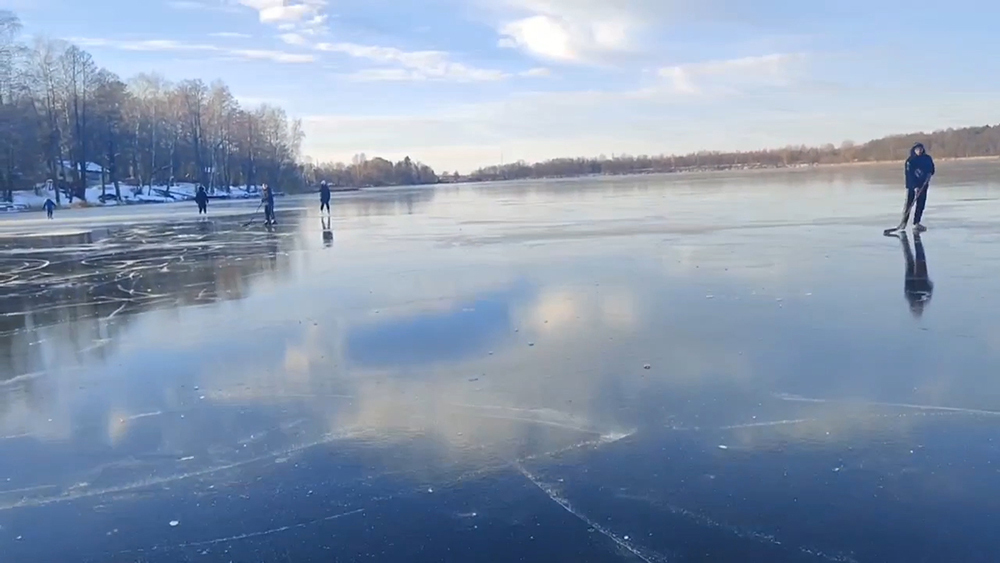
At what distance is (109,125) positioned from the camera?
7625 cm

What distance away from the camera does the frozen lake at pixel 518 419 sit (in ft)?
12.5

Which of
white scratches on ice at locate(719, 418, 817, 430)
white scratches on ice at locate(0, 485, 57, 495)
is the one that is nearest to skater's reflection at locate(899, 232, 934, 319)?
white scratches on ice at locate(719, 418, 817, 430)

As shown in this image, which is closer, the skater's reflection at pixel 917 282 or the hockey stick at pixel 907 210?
the skater's reflection at pixel 917 282

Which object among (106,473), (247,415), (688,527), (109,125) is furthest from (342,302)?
(109,125)

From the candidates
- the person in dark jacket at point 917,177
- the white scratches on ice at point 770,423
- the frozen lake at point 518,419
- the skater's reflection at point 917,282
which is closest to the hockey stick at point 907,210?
Result: the person in dark jacket at point 917,177

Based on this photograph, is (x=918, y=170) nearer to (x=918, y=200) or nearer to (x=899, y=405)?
(x=918, y=200)

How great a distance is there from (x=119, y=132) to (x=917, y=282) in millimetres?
83975

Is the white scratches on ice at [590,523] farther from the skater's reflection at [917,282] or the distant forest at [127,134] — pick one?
the distant forest at [127,134]

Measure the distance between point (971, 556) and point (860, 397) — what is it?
2251mm

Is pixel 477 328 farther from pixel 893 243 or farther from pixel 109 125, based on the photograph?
pixel 109 125

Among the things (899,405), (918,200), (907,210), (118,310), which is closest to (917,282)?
(899,405)

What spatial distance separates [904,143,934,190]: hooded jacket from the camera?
16.0m

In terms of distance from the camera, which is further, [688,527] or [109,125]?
[109,125]

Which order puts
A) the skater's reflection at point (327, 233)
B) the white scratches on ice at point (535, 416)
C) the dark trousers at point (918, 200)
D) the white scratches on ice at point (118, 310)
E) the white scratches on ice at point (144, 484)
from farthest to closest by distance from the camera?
the skater's reflection at point (327, 233)
the dark trousers at point (918, 200)
the white scratches on ice at point (118, 310)
the white scratches on ice at point (535, 416)
the white scratches on ice at point (144, 484)
